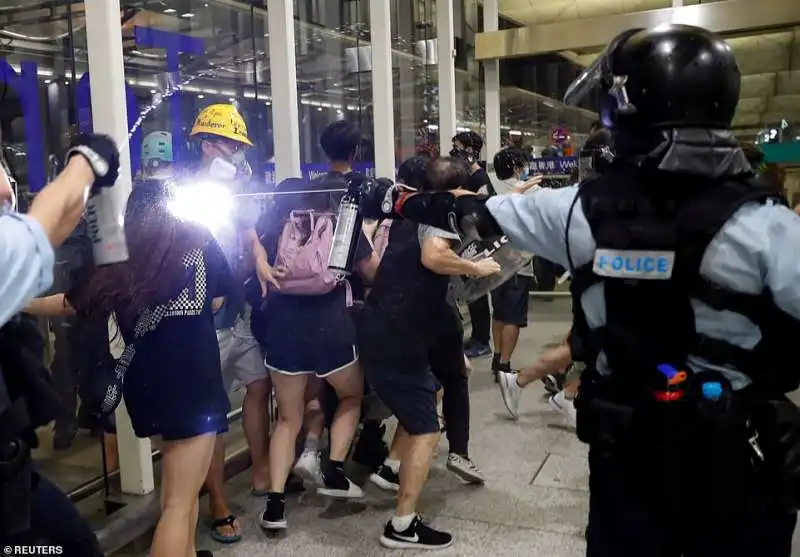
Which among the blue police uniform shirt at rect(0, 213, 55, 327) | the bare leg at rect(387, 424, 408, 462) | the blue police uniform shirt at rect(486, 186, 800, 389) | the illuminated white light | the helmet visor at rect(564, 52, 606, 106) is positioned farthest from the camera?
the bare leg at rect(387, 424, 408, 462)

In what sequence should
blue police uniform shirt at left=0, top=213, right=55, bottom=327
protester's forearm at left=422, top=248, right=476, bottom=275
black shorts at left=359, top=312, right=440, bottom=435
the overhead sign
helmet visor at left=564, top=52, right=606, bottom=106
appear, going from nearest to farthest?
blue police uniform shirt at left=0, top=213, right=55, bottom=327 → helmet visor at left=564, top=52, right=606, bottom=106 → protester's forearm at left=422, top=248, right=476, bottom=275 → black shorts at left=359, top=312, right=440, bottom=435 → the overhead sign

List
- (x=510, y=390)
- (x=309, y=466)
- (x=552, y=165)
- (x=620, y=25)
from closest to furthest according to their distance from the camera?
(x=309, y=466)
(x=510, y=390)
(x=620, y=25)
(x=552, y=165)

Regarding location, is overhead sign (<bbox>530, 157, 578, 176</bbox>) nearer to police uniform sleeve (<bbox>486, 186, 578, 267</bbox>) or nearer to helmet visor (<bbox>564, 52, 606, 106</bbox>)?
helmet visor (<bbox>564, 52, 606, 106</bbox>)

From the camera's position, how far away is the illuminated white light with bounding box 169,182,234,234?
7.88 feet

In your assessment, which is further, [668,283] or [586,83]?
[586,83]

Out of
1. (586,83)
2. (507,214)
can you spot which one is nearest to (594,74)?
(586,83)

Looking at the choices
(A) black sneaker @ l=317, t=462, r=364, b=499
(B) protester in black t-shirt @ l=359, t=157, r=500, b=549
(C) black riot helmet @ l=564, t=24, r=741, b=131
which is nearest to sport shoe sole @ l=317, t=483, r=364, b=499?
(A) black sneaker @ l=317, t=462, r=364, b=499

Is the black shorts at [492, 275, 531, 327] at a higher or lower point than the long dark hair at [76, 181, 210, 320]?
lower

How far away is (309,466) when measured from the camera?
312cm

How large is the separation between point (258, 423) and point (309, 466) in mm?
309

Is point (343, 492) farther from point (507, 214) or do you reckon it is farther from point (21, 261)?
point (21, 261)

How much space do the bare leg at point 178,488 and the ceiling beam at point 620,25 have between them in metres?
4.38

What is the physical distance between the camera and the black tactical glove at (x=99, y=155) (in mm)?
1476

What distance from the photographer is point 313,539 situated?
2.98 metres
